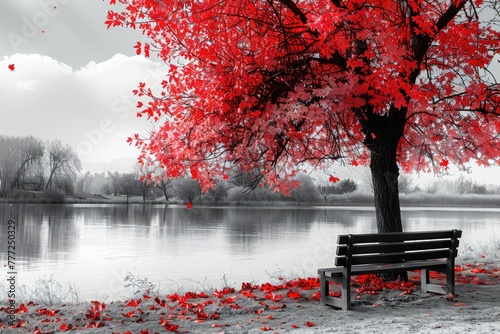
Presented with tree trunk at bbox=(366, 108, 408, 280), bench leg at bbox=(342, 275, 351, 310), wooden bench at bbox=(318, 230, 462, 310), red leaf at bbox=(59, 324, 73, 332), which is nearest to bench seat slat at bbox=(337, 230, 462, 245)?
wooden bench at bbox=(318, 230, 462, 310)

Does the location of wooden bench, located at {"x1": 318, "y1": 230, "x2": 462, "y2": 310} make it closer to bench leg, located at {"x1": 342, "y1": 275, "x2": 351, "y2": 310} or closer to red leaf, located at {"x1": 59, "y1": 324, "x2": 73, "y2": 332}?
bench leg, located at {"x1": 342, "y1": 275, "x2": 351, "y2": 310}

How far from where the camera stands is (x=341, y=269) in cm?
777

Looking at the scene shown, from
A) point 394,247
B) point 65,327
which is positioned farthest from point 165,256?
point 394,247

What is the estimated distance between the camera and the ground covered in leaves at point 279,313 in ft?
21.6

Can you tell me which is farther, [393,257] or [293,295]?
[293,295]

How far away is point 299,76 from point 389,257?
356cm

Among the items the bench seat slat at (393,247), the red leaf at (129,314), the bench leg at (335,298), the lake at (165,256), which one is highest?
the bench seat slat at (393,247)

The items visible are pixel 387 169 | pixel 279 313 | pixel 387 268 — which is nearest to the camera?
pixel 279 313

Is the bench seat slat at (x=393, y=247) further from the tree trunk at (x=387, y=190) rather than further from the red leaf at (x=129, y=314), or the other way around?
the red leaf at (x=129, y=314)

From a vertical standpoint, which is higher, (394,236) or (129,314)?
(394,236)

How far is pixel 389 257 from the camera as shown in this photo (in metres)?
7.96

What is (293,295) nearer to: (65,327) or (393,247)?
(393,247)

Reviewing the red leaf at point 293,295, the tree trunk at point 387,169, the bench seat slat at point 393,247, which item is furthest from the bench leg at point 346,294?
the tree trunk at point 387,169

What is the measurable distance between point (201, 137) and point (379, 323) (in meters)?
4.87
